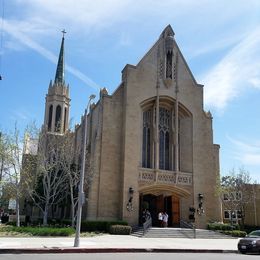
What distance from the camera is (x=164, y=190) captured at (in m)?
37.9

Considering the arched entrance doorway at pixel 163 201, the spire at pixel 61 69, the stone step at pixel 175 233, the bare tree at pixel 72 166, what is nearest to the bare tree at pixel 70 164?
the bare tree at pixel 72 166

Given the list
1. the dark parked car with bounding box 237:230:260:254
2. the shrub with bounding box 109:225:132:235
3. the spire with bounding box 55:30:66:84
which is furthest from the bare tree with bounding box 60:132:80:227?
the spire with bounding box 55:30:66:84

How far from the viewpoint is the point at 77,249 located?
17406 millimetres

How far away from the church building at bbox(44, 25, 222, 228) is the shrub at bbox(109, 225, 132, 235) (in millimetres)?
3044

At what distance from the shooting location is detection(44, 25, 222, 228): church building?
35344 millimetres

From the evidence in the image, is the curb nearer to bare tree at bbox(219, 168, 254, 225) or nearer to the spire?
bare tree at bbox(219, 168, 254, 225)

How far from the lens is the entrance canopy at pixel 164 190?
3671cm

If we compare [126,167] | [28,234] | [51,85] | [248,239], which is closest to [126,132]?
[126,167]

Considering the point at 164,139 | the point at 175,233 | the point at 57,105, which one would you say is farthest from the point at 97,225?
the point at 57,105

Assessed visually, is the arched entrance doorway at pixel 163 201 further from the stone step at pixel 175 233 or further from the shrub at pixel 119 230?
the shrub at pixel 119 230

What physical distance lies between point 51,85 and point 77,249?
165ft

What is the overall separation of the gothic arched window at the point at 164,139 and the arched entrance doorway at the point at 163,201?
2624mm

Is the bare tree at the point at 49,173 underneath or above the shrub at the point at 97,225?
above

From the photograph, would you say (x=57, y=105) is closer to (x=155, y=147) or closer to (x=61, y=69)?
(x=61, y=69)
